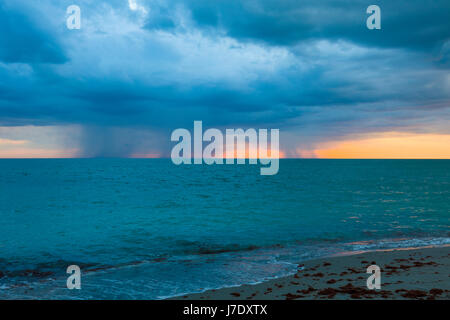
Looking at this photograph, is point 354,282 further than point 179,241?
No

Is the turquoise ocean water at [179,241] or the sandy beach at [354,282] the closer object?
the sandy beach at [354,282]

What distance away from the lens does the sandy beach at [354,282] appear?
10820mm

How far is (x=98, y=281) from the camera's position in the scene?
14219 millimetres

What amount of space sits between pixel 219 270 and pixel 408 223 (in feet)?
72.8

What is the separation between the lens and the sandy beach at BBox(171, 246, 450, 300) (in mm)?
10820

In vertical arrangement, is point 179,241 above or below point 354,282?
below

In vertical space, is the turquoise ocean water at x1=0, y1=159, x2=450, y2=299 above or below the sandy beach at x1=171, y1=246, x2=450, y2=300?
below

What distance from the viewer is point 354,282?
40.7 feet

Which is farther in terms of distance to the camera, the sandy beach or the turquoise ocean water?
the turquoise ocean water

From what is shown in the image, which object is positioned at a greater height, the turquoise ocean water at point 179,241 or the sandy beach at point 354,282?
the sandy beach at point 354,282
